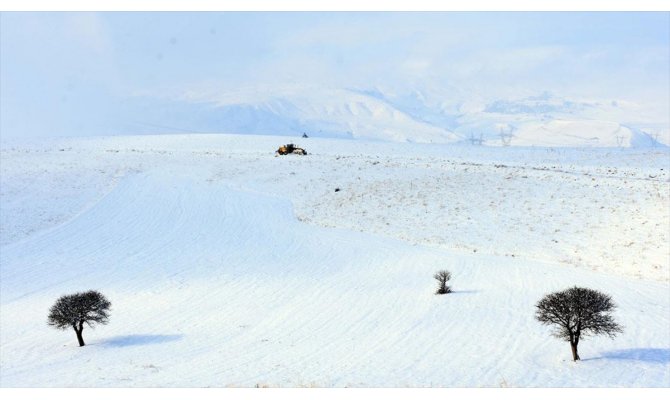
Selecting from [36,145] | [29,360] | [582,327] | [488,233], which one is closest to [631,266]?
[488,233]

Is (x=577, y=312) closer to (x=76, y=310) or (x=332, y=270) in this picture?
(x=332, y=270)

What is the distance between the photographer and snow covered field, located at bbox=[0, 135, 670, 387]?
1659 cm

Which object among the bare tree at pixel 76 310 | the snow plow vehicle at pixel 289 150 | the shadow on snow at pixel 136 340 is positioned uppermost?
the snow plow vehicle at pixel 289 150

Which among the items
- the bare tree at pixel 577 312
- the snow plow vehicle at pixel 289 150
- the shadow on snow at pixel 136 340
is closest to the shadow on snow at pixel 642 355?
the bare tree at pixel 577 312

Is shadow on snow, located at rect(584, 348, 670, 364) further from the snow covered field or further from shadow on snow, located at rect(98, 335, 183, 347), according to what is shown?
shadow on snow, located at rect(98, 335, 183, 347)

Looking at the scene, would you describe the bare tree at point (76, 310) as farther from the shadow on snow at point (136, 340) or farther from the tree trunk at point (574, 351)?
the tree trunk at point (574, 351)

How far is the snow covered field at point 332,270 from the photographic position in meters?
16.6

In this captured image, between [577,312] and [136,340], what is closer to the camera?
[577,312]

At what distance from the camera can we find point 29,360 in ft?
60.2

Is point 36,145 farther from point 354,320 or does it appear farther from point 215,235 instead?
point 354,320

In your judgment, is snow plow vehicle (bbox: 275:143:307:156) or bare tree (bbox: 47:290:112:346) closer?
bare tree (bbox: 47:290:112:346)

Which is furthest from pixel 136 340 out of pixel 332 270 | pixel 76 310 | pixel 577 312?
→ pixel 577 312

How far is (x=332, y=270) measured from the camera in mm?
29641

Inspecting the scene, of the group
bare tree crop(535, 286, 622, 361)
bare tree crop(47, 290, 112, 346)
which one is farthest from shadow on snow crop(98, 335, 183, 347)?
bare tree crop(535, 286, 622, 361)
